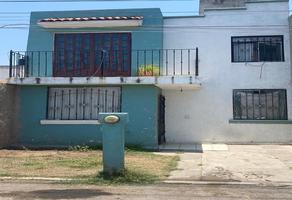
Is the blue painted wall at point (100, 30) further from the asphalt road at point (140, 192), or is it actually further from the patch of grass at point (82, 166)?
the asphalt road at point (140, 192)

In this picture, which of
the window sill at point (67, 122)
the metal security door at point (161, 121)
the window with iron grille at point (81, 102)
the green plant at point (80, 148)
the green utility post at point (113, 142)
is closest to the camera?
the green utility post at point (113, 142)

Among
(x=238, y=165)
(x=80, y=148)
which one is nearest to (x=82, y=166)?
(x=238, y=165)

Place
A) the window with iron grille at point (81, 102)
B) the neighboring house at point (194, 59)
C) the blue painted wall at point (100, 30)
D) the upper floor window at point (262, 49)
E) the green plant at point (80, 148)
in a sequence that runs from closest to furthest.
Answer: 1. the green plant at point (80, 148)
2. the window with iron grille at point (81, 102)
3. the neighboring house at point (194, 59)
4. the blue painted wall at point (100, 30)
5. the upper floor window at point (262, 49)

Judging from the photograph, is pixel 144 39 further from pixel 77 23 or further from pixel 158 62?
pixel 77 23

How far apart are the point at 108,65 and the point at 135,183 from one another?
9.43 metres

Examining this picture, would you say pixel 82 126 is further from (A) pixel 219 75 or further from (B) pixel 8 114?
(A) pixel 219 75

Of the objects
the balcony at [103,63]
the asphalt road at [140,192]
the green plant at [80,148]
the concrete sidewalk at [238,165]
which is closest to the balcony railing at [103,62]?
the balcony at [103,63]

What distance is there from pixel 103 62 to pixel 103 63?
42mm

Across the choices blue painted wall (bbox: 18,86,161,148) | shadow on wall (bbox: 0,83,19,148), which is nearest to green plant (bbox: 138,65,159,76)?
blue painted wall (bbox: 18,86,161,148)

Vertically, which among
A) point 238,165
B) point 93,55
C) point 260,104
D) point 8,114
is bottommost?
point 238,165

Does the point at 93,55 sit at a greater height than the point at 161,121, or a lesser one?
greater

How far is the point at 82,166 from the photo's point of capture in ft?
38.2

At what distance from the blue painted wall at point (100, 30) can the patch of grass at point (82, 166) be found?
4787 mm

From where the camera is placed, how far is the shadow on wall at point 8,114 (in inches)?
634
